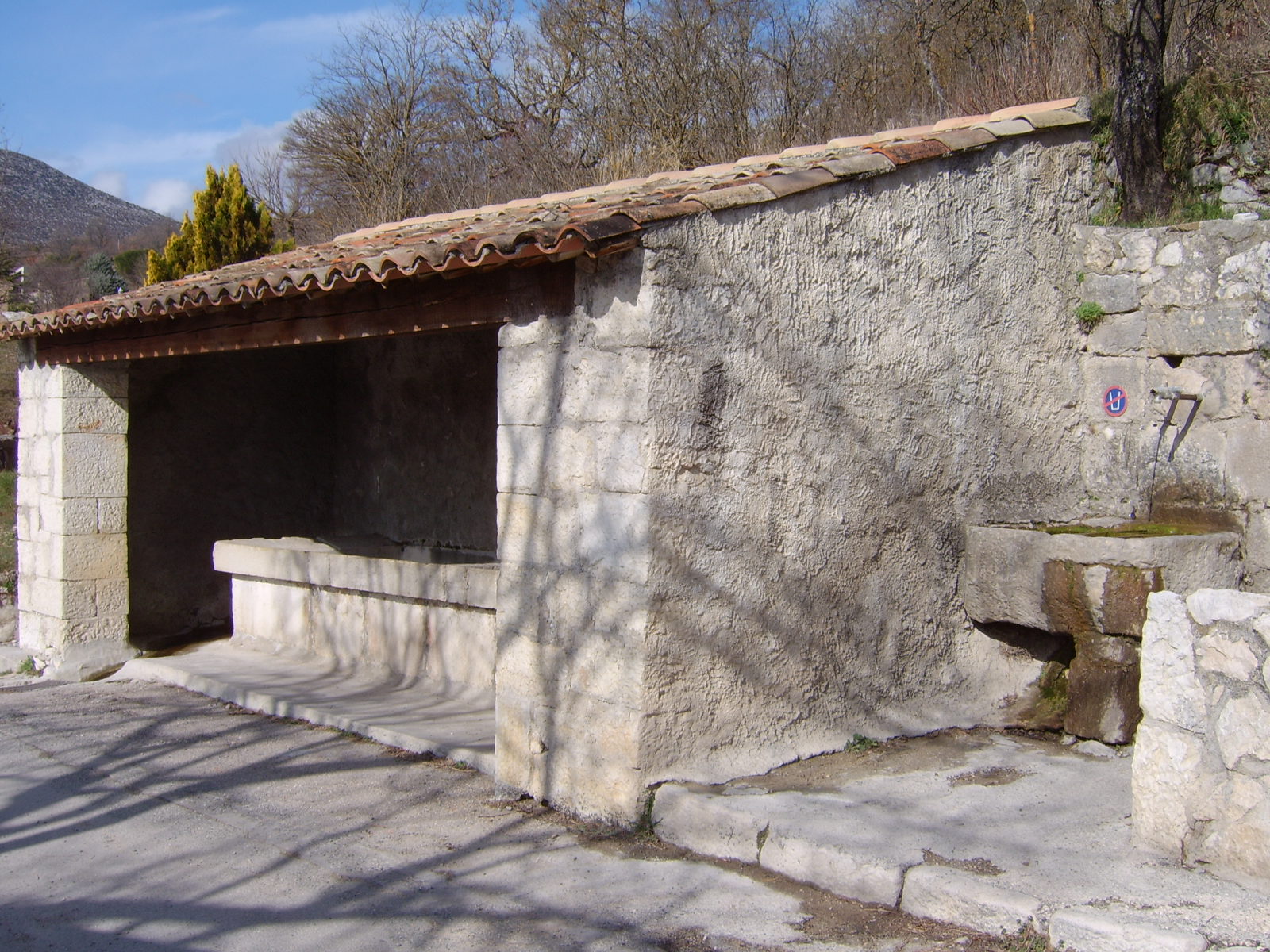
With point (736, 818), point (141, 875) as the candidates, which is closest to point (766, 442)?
point (736, 818)

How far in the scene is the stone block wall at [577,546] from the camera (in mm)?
3965

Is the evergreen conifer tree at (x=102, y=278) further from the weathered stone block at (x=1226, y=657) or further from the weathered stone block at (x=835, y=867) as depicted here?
the weathered stone block at (x=1226, y=657)

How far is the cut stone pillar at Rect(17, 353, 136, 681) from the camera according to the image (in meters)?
7.19

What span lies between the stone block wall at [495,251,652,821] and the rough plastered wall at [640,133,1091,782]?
3.6 inches

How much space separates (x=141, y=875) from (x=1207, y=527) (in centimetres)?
461

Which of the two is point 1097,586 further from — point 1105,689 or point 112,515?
point 112,515

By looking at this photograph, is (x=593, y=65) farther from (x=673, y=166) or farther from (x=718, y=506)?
(x=718, y=506)

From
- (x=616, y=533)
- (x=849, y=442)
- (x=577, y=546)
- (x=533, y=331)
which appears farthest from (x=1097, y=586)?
(x=533, y=331)

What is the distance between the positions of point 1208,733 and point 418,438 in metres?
6.14

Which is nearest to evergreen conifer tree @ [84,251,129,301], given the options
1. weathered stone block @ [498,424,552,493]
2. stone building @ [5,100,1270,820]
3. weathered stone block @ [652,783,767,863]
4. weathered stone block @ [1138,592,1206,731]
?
stone building @ [5,100,1270,820]

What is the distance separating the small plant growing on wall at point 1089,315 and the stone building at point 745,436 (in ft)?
0.13

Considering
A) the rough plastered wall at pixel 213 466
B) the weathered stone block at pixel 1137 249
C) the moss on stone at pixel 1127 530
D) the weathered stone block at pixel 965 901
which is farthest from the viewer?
the rough plastered wall at pixel 213 466

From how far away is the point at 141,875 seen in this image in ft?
12.7

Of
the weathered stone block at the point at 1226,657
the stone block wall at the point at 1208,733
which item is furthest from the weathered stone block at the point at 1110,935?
the weathered stone block at the point at 1226,657
